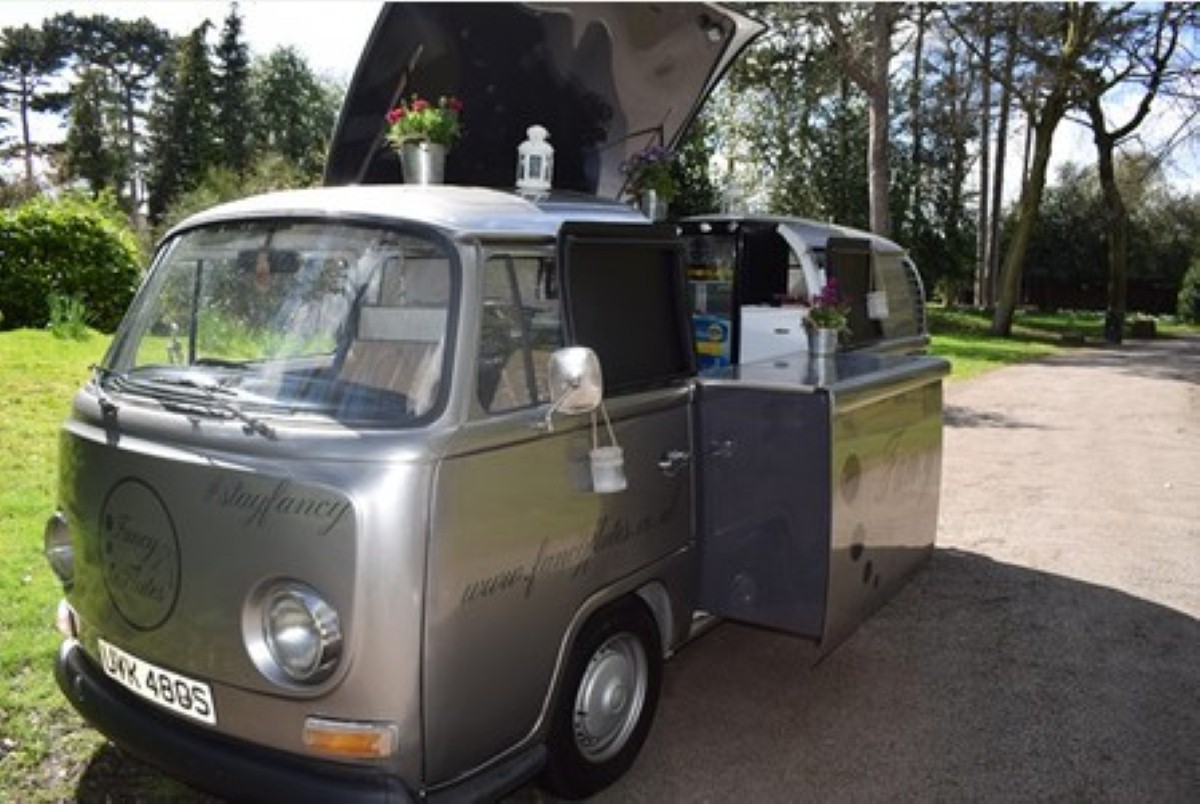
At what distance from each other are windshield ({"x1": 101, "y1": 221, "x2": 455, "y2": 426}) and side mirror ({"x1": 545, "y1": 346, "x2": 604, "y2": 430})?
344mm

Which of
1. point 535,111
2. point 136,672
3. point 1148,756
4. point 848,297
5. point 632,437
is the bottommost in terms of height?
point 1148,756

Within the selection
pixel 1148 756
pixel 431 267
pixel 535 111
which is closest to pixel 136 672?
pixel 431 267

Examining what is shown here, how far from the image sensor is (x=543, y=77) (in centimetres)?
494

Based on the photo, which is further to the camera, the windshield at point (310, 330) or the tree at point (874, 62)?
the tree at point (874, 62)

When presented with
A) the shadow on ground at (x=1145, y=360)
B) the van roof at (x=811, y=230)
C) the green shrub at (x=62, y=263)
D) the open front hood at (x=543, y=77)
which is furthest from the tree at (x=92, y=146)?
the open front hood at (x=543, y=77)

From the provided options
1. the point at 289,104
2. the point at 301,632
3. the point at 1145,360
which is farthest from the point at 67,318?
the point at 289,104

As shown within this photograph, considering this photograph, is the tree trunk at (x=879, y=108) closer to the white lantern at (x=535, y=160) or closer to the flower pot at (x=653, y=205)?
the flower pot at (x=653, y=205)

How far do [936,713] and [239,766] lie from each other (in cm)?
298

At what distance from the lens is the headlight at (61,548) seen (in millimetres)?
3395

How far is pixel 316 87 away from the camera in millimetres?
51625

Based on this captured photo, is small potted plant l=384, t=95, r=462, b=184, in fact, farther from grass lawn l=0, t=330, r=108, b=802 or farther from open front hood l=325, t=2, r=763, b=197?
grass lawn l=0, t=330, r=108, b=802

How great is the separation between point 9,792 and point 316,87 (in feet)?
174

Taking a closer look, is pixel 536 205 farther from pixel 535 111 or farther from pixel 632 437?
pixel 535 111

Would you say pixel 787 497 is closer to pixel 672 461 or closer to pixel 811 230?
pixel 672 461
